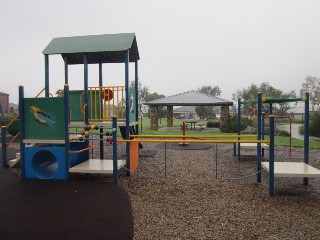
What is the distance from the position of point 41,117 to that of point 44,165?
136cm

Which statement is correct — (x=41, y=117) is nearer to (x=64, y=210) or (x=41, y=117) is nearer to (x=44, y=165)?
(x=44, y=165)

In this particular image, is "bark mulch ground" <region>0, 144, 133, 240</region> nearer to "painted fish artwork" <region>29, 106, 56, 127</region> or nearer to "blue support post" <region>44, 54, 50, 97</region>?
"painted fish artwork" <region>29, 106, 56, 127</region>

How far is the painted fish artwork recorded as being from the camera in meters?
5.70

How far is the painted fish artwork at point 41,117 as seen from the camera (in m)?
5.70

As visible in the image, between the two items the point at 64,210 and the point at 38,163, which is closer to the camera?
the point at 64,210

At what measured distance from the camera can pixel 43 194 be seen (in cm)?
461

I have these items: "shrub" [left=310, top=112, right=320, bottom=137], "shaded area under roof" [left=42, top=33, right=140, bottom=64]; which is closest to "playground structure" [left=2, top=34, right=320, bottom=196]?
"shaded area under roof" [left=42, top=33, right=140, bottom=64]

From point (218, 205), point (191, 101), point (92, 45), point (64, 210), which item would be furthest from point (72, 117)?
point (191, 101)

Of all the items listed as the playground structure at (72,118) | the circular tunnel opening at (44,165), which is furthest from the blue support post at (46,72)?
the circular tunnel opening at (44,165)

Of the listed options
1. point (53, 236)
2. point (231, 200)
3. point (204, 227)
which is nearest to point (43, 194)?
point (53, 236)

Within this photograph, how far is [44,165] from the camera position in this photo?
6449mm

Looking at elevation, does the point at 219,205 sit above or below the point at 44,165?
below

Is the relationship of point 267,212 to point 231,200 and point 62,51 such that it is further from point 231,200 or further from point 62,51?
point 62,51

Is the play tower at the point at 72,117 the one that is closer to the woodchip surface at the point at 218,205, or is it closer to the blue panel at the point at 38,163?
the blue panel at the point at 38,163
